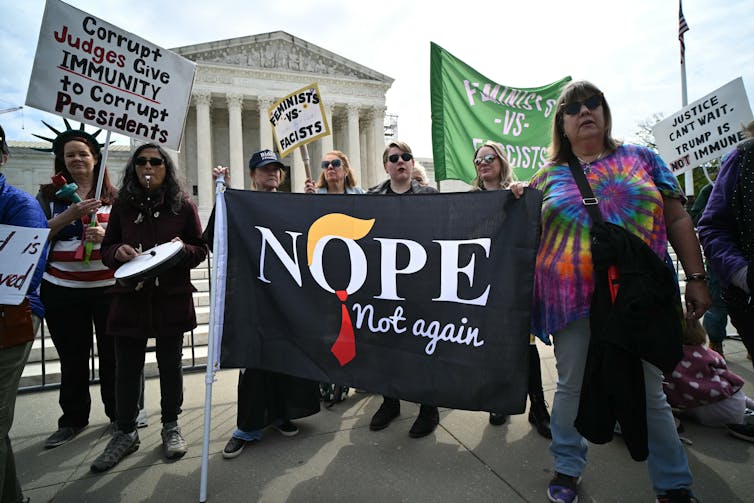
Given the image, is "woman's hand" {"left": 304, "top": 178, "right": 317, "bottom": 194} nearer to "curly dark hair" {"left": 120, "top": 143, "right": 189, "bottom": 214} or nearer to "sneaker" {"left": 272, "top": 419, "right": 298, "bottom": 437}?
"curly dark hair" {"left": 120, "top": 143, "right": 189, "bottom": 214}

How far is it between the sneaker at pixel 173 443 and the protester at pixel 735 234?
3.28 metres

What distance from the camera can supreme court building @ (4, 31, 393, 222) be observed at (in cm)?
2902

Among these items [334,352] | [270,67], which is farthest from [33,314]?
[270,67]

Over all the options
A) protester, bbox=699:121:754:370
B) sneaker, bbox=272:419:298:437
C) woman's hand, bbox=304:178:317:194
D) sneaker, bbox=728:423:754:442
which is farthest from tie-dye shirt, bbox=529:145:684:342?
woman's hand, bbox=304:178:317:194

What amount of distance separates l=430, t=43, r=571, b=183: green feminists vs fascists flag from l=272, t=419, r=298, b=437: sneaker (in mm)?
3212

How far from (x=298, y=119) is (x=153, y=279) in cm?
259

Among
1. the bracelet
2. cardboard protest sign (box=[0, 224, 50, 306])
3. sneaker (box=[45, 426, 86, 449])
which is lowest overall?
sneaker (box=[45, 426, 86, 449])

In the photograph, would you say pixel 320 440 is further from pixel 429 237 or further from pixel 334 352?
pixel 429 237

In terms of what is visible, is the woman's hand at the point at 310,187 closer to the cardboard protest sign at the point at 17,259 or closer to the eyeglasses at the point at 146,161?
the eyeglasses at the point at 146,161

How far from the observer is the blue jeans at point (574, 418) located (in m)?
1.88

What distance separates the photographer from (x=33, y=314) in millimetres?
2051

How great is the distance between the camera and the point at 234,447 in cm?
269

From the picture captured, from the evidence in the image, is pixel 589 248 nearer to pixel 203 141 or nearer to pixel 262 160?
pixel 262 160

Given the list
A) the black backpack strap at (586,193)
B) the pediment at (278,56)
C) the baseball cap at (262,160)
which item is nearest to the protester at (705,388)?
the black backpack strap at (586,193)
